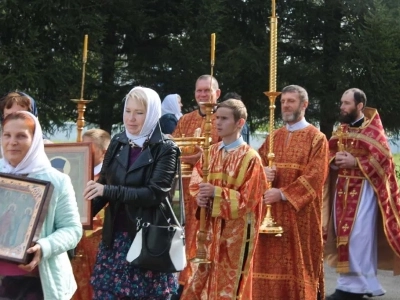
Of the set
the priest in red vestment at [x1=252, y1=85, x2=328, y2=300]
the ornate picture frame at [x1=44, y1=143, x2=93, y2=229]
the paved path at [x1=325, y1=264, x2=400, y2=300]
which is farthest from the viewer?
the paved path at [x1=325, y1=264, x2=400, y2=300]

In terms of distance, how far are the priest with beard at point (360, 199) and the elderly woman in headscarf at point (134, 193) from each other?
3.79m

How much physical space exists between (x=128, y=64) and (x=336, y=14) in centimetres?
316

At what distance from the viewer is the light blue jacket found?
3.79 meters

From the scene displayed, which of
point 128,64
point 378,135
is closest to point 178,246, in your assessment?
point 378,135

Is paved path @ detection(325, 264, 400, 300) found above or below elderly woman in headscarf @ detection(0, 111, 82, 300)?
below

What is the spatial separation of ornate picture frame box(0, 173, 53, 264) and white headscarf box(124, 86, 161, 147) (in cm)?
121

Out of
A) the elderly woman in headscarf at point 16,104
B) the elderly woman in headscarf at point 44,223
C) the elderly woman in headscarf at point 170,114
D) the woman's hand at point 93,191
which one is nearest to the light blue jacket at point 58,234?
the elderly woman in headscarf at point 44,223

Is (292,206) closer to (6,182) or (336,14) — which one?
(6,182)

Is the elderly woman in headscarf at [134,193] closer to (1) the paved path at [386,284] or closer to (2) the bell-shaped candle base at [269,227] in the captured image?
(2) the bell-shaped candle base at [269,227]

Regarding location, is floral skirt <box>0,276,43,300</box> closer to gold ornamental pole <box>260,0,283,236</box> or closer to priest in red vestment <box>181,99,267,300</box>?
priest in red vestment <box>181,99,267,300</box>

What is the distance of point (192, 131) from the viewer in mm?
7859

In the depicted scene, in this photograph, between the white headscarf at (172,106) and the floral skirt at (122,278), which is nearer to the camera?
the floral skirt at (122,278)

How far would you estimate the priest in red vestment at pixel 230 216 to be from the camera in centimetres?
600

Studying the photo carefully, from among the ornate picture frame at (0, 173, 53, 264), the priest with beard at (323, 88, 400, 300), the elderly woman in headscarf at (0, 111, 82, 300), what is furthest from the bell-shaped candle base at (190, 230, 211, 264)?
the priest with beard at (323, 88, 400, 300)
